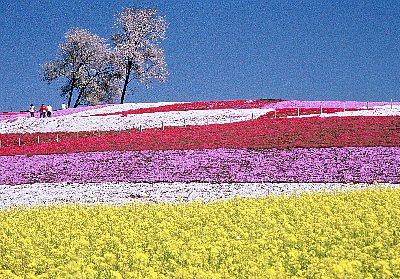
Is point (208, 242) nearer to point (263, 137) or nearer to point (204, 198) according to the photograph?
point (204, 198)

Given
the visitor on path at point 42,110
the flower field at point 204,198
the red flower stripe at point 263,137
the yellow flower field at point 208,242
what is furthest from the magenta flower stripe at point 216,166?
the visitor on path at point 42,110

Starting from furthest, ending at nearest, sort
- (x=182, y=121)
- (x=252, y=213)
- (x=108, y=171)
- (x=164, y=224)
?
1. (x=182, y=121)
2. (x=108, y=171)
3. (x=252, y=213)
4. (x=164, y=224)

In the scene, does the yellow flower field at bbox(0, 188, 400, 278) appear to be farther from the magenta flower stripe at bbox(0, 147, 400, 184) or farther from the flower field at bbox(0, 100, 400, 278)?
the magenta flower stripe at bbox(0, 147, 400, 184)

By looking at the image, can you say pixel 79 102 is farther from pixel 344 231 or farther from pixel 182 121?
pixel 344 231

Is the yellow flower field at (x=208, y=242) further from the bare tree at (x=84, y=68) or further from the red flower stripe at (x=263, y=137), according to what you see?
the bare tree at (x=84, y=68)

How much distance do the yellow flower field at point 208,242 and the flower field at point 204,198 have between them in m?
0.04

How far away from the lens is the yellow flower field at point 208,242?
358 inches

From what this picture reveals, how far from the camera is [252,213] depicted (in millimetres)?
14586

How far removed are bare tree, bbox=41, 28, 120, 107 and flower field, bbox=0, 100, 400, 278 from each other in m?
29.8

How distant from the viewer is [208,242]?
1145cm

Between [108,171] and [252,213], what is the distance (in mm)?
16892

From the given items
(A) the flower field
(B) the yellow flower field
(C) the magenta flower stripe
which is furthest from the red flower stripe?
(B) the yellow flower field

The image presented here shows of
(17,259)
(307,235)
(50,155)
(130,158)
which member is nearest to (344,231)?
(307,235)

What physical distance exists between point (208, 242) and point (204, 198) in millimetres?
11307
